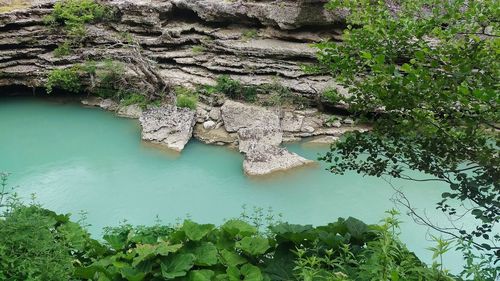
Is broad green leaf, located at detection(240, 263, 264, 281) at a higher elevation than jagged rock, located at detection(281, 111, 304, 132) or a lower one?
higher

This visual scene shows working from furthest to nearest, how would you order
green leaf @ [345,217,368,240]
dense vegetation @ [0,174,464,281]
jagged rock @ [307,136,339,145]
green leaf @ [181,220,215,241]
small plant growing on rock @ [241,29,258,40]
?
small plant growing on rock @ [241,29,258,40]
jagged rock @ [307,136,339,145]
green leaf @ [345,217,368,240]
green leaf @ [181,220,215,241]
dense vegetation @ [0,174,464,281]

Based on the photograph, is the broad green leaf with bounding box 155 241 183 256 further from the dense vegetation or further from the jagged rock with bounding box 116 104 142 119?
the jagged rock with bounding box 116 104 142 119

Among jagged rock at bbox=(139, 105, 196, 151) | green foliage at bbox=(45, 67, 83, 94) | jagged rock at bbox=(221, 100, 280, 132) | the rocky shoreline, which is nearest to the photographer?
the rocky shoreline

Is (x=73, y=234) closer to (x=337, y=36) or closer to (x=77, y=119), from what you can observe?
(x=77, y=119)

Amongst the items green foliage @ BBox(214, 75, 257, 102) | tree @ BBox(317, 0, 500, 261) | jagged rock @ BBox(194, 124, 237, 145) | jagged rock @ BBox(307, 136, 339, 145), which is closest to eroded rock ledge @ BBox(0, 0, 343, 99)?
green foliage @ BBox(214, 75, 257, 102)

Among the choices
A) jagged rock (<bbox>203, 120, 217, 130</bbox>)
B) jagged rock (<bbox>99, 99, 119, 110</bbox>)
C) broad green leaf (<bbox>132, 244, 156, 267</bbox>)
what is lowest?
jagged rock (<bbox>99, 99, 119, 110</bbox>)

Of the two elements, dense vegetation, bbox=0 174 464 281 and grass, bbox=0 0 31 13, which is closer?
dense vegetation, bbox=0 174 464 281

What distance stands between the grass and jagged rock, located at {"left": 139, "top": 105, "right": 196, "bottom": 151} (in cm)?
447

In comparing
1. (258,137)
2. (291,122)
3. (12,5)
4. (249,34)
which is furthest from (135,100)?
(12,5)

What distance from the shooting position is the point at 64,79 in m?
10.7

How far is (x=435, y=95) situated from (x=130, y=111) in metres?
8.40

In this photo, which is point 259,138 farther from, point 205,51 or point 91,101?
point 91,101

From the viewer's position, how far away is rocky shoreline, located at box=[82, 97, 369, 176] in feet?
28.9

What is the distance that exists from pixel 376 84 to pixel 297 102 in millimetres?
7402
